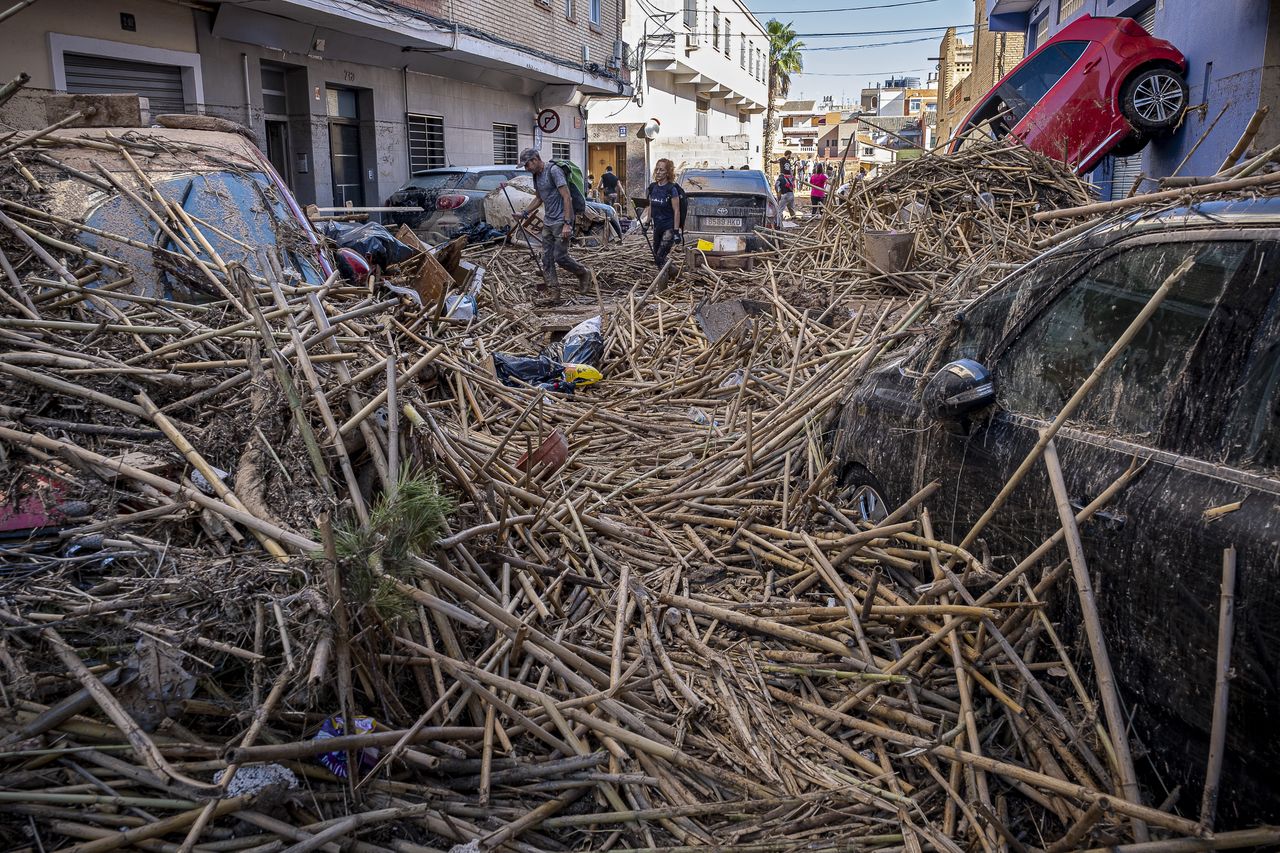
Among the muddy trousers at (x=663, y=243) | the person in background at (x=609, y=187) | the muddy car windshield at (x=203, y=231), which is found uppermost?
the person in background at (x=609, y=187)

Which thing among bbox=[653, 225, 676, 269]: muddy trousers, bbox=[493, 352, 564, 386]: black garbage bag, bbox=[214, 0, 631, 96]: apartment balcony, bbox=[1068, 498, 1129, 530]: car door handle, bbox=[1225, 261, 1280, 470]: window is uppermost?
bbox=[214, 0, 631, 96]: apartment balcony

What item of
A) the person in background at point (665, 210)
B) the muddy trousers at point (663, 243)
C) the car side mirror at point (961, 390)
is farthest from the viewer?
the muddy trousers at point (663, 243)

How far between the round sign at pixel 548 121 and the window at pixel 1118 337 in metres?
26.0

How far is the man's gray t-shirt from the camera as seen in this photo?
1254 centimetres

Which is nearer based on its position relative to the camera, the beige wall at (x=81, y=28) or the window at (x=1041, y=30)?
the beige wall at (x=81, y=28)

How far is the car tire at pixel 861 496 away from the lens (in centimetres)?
443

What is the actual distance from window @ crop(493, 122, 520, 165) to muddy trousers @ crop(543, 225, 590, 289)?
1434 centimetres

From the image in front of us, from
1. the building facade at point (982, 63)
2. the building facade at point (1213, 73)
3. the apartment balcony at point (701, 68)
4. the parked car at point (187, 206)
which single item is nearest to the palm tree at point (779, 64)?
the apartment balcony at point (701, 68)

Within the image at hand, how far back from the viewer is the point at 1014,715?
306cm

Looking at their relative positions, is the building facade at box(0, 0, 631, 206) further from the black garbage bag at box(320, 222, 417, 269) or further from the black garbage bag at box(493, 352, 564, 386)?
the black garbage bag at box(493, 352, 564, 386)

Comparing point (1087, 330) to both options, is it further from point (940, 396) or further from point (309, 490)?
point (309, 490)


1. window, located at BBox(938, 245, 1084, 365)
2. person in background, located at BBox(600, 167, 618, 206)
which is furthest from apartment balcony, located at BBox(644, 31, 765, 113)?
window, located at BBox(938, 245, 1084, 365)

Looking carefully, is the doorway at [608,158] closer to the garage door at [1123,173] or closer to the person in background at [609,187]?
the person in background at [609,187]

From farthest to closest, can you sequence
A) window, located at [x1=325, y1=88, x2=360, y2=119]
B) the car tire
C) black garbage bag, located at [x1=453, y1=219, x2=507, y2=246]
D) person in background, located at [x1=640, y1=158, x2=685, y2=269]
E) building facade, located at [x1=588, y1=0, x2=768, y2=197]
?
building facade, located at [x1=588, y1=0, x2=768, y2=197], window, located at [x1=325, y1=88, x2=360, y2=119], black garbage bag, located at [x1=453, y1=219, x2=507, y2=246], person in background, located at [x1=640, y1=158, x2=685, y2=269], the car tire
